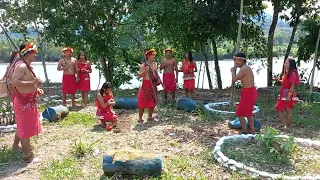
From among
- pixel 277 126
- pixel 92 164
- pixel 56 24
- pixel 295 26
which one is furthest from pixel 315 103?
pixel 56 24

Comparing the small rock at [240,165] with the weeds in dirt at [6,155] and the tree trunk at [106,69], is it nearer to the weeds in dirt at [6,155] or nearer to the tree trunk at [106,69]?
the weeds in dirt at [6,155]

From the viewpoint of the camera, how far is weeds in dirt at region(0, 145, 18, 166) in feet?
16.7

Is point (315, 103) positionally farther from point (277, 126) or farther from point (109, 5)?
point (109, 5)

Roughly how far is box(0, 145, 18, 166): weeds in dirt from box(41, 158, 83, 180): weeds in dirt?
0.64 m

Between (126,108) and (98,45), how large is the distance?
12.5ft

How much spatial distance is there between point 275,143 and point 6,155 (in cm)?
398

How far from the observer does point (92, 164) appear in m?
4.93

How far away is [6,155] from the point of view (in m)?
5.19

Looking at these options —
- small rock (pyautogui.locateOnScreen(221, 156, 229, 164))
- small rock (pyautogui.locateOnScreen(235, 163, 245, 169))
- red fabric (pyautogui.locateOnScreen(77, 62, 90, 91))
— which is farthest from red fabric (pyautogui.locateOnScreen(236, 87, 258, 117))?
red fabric (pyautogui.locateOnScreen(77, 62, 90, 91))

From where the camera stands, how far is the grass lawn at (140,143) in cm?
470

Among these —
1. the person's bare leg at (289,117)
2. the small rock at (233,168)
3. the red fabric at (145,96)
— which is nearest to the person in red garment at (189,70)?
the red fabric at (145,96)

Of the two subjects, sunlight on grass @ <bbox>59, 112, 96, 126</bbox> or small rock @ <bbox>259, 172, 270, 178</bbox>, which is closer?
small rock @ <bbox>259, 172, 270, 178</bbox>

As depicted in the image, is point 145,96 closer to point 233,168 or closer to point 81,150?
point 81,150

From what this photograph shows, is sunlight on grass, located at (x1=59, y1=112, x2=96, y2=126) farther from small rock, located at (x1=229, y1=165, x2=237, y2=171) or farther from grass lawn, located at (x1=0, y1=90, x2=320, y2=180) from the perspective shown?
small rock, located at (x1=229, y1=165, x2=237, y2=171)
